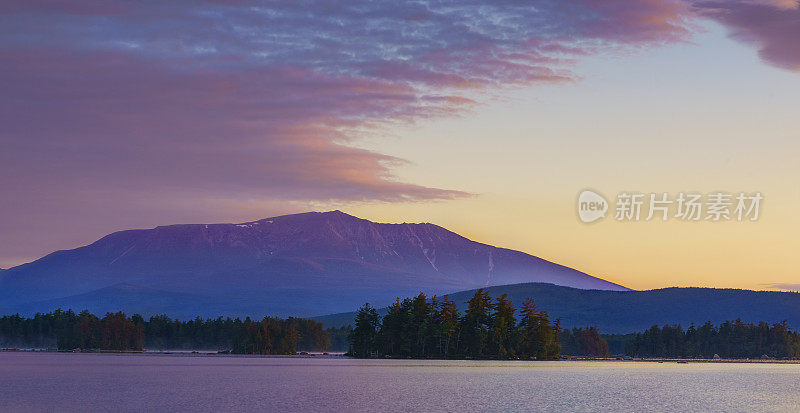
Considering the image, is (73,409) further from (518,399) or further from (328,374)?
(328,374)

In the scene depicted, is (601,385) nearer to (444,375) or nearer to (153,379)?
(444,375)

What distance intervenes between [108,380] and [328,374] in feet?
134

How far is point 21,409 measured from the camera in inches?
3295

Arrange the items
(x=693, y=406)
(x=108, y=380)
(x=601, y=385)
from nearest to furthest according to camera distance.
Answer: (x=693, y=406)
(x=108, y=380)
(x=601, y=385)

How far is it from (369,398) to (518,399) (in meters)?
16.7

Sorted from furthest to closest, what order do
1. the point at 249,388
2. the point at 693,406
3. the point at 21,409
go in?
the point at 249,388, the point at 693,406, the point at 21,409

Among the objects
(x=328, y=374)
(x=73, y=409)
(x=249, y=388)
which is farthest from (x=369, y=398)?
(x=328, y=374)

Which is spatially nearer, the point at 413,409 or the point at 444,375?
the point at 413,409

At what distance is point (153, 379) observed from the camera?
136 m

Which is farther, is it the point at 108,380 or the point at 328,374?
the point at 328,374

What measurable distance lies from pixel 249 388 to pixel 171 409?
32.0 m

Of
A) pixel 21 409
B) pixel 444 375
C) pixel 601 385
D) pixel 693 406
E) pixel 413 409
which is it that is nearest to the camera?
pixel 21 409

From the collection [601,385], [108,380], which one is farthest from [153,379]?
[601,385]

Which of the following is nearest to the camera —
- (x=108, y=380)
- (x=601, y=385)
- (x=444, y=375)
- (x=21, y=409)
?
(x=21, y=409)
